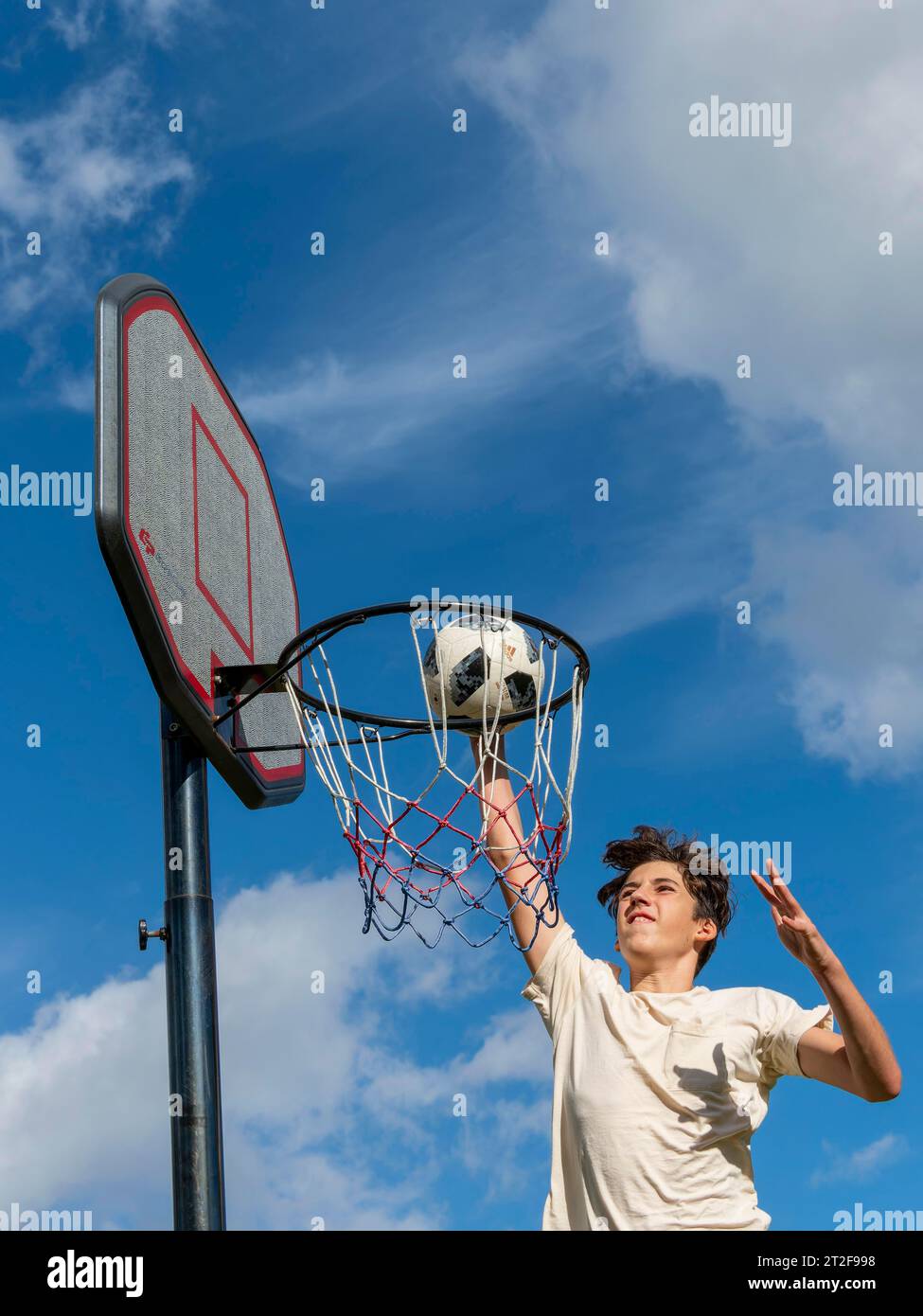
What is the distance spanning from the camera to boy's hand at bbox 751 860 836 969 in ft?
15.1

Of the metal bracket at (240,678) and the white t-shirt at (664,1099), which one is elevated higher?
the metal bracket at (240,678)

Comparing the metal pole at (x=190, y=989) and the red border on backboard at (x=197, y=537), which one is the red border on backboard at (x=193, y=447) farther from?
the metal pole at (x=190, y=989)

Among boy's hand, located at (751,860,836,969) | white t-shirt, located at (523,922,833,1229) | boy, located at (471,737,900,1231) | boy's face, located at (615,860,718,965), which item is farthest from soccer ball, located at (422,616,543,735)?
boy's hand, located at (751,860,836,969)

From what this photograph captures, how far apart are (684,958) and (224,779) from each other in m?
2.07

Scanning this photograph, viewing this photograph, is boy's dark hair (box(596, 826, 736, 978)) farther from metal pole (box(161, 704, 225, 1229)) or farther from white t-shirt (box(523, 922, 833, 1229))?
metal pole (box(161, 704, 225, 1229))

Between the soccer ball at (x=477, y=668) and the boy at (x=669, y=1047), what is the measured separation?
57cm

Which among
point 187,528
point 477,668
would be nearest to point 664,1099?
point 477,668

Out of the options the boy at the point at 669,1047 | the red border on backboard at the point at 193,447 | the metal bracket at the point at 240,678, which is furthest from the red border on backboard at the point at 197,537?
the boy at the point at 669,1047

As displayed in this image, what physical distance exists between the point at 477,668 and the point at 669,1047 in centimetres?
170

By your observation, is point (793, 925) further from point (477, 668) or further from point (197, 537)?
point (197, 537)

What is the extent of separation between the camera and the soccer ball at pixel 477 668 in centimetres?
597

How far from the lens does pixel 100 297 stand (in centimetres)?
577
